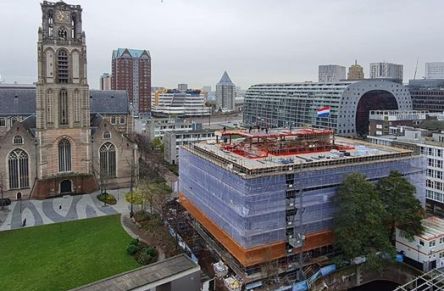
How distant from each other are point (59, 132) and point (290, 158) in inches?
1601

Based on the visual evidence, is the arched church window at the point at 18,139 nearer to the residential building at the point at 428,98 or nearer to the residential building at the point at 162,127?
the residential building at the point at 162,127

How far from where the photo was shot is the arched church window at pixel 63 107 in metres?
66.7

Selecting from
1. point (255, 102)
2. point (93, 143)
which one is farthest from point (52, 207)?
point (255, 102)

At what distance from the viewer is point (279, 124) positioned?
140m

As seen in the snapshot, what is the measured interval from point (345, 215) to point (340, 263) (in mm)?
→ 5105

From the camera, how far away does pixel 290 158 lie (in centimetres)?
4534

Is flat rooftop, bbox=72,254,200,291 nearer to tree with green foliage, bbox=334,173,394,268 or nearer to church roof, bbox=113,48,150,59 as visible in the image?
tree with green foliage, bbox=334,173,394,268

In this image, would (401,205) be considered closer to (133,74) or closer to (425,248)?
(425,248)

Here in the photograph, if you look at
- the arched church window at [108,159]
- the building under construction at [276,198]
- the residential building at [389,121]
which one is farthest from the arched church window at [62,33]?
the residential building at [389,121]

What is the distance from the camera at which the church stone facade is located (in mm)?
64375

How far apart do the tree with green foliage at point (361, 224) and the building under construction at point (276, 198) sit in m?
2.88

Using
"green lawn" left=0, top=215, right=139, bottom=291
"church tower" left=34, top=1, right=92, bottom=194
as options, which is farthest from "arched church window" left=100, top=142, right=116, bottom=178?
"green lawn" left=0, top=215, right=139, bottom=291

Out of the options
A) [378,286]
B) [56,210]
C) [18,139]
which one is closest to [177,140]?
[18,139]

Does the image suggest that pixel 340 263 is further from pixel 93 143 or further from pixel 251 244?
pixel 93 143
